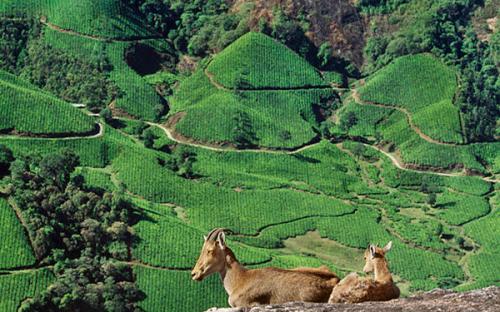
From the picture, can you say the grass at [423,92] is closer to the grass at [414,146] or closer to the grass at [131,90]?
the grass at [414,146]

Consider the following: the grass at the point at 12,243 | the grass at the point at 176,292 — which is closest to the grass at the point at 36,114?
the grass at the point at 12,243

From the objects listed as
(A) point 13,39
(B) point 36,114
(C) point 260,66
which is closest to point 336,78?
(C) point 260,66

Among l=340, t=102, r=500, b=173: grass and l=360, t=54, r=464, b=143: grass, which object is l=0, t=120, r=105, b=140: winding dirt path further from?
l=360, t=54, r=464, b=143: grass

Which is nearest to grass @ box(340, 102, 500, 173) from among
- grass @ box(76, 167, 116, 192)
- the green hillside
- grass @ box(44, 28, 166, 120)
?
the green hillside

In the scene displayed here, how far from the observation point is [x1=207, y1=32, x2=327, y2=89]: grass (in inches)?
4313

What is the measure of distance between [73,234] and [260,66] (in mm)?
45175

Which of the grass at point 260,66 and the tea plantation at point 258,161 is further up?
the grass at point 260,66

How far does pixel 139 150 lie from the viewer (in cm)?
9194

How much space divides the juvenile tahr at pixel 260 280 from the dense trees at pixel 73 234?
44346mm

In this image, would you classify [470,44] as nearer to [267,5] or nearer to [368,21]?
[368,21]

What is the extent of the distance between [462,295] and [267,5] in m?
104

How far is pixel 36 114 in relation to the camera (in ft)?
309

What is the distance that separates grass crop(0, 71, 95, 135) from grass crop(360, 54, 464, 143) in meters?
32.2

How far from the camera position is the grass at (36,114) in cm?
9238
